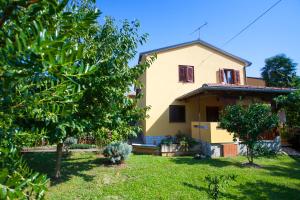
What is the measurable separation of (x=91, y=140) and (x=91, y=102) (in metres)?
10.1

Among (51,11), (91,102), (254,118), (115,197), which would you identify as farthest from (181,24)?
(51,11)

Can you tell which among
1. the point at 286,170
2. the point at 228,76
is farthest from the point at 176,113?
the point at 286,170

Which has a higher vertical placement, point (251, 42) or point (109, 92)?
point (251, 42)

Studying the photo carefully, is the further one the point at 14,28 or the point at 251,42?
the point at 251,42

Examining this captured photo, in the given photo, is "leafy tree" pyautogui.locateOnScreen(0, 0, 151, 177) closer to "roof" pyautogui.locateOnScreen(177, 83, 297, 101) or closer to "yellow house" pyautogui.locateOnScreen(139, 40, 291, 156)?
"roof" pyautogui.locateOnScreen(177, 83, 297, 101)

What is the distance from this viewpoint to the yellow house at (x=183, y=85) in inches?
729

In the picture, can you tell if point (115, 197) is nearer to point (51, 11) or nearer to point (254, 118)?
point (51, 11)

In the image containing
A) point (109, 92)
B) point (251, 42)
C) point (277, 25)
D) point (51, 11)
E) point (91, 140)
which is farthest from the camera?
point (91, 140)

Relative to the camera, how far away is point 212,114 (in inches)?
805

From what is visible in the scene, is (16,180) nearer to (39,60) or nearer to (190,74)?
(39,60)

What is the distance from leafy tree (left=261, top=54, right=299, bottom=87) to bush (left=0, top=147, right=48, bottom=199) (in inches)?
1555

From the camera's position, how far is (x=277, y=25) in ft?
33.8

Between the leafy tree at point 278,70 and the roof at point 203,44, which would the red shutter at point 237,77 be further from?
the leafy tree at point 278,70

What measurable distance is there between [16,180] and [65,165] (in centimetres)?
1132
